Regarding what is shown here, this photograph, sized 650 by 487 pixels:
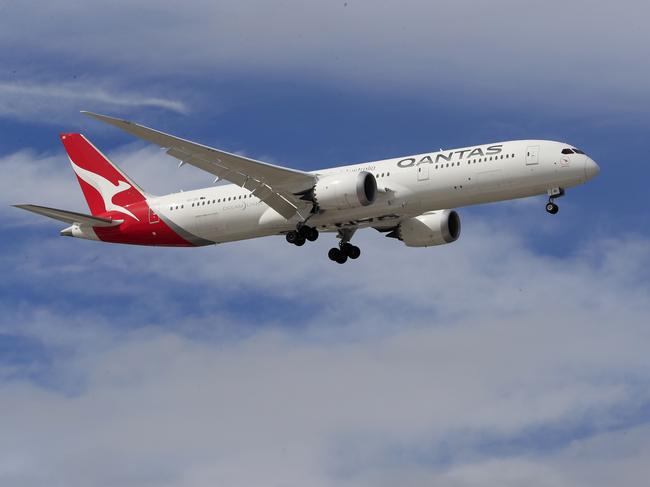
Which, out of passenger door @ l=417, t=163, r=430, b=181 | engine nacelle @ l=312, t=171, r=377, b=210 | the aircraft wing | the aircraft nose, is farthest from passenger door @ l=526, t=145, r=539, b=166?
the aircraft wing

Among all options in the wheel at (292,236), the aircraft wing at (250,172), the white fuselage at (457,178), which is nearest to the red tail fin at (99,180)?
the aircraft wing at (250,172)

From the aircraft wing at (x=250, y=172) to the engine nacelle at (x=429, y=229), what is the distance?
6101 millimetres

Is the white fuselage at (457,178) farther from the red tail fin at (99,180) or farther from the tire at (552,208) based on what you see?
the red tail fin at (99,180)

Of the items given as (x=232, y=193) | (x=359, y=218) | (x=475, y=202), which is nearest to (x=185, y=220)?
(x=232, y=193)

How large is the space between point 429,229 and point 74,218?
1692 centimetres

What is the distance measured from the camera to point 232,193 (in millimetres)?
64875

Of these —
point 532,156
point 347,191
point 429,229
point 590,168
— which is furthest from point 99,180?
point 590,168

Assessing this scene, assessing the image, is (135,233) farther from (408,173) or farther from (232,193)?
(408,173)

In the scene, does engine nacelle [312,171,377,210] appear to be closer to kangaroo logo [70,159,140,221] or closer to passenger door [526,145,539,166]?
passenger door [526,145,539,166]

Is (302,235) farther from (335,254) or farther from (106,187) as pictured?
(106,187)

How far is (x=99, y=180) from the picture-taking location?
71250 millimetres

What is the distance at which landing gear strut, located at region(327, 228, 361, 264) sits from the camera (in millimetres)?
66938

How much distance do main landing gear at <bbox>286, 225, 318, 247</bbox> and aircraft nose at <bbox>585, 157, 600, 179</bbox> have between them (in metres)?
12.4

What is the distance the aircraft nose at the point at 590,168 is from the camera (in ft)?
197
